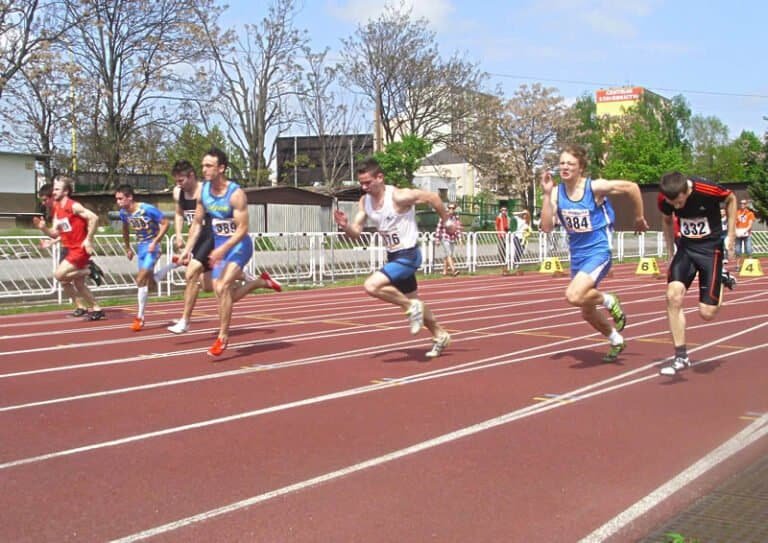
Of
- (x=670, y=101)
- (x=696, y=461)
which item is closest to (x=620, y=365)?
(x=696, y=461)

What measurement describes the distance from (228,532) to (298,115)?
43560 millimetres

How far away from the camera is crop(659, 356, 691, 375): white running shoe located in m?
7.68

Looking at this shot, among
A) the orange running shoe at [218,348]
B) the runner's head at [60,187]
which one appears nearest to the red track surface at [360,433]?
the orange running shoe at [218,348]

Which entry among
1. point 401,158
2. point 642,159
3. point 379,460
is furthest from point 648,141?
point 379,460

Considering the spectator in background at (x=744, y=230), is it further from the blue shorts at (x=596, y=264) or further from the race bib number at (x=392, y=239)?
the race bib number at (x=392, y=239)

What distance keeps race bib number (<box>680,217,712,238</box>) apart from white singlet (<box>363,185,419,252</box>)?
2483mm

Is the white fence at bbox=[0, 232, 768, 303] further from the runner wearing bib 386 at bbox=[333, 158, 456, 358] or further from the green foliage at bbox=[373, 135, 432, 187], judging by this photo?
the green foliage at bbox=[373, 135, 432, 187]

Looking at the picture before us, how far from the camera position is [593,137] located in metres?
88.8

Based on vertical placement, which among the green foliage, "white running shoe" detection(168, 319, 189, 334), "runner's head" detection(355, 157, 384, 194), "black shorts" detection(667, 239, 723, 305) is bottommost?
"white running shoe" detection(168, 319, 189, 334)

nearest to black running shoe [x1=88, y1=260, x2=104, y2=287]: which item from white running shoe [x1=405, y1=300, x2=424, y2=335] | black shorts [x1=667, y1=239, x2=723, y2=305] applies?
white running shoe [x1=405, y1=300, x2=424, y2=335]

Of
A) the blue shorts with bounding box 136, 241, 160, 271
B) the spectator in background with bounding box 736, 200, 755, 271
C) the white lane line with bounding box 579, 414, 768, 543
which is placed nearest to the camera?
the white lane line with bounding box 579, 414, 768, 543

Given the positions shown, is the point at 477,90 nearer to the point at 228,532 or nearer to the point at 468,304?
the point at 468,304

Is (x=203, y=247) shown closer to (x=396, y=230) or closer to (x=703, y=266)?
(x=396, y=230)

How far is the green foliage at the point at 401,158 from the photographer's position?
140 feet
